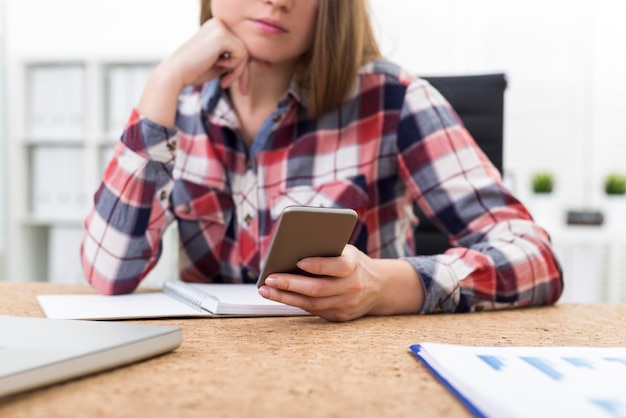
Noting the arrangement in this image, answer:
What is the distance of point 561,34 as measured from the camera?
3051mm

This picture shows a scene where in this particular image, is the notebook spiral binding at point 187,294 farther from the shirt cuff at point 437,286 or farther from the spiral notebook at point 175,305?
the shirt cuff at point 437,286

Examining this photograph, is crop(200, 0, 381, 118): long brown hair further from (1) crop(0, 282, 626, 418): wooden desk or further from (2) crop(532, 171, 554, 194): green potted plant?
(2) crop(532, 171, 554, 194): green potted plant

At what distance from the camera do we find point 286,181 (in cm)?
118

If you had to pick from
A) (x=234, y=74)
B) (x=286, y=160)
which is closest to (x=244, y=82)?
(x=234, y=74)

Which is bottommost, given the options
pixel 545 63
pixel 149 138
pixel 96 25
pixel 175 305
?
pixel 175 305

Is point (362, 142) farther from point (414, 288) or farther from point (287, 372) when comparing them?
point (287, 372)

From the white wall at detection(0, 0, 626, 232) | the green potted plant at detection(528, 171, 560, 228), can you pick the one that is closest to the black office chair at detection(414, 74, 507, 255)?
the green potted plant at detection(528, 171, 560, 228)

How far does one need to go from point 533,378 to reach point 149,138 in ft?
2.42

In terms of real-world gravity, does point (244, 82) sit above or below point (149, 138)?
above

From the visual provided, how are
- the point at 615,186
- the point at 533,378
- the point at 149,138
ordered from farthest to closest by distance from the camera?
1. the point at 615,186
2. the point at 149,138
3. the point at 533,378

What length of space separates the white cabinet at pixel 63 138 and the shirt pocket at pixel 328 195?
161 cm

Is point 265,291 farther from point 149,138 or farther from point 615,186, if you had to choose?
point 615,186

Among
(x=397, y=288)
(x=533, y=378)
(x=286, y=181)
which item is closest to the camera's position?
(x=533, y=378)

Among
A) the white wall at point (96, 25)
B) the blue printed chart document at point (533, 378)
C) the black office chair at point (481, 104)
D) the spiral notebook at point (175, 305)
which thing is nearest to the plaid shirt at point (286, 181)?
the spiral notebook at point (175, 305)
